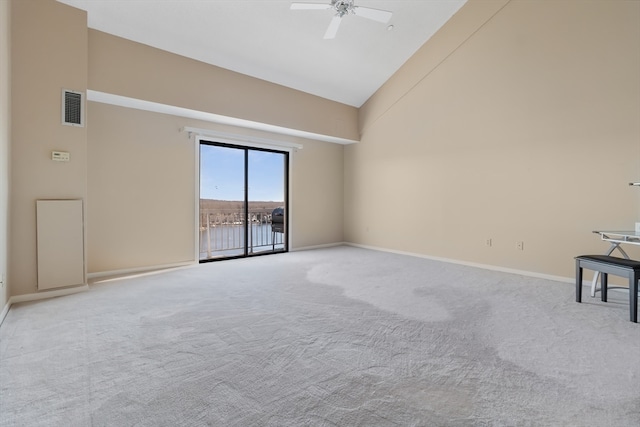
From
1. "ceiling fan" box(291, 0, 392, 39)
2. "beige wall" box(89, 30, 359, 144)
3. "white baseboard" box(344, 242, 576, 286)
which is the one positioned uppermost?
"ceiling fan" box(291, 0, 392, 39)

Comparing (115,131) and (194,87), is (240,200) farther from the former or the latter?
(115,131)

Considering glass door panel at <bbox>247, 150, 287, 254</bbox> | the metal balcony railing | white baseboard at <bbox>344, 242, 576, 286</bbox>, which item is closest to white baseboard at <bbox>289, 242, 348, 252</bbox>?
glass door panel at <bbox>247, 150, 287, 254</bbox>

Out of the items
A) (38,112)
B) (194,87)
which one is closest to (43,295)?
(38,112)

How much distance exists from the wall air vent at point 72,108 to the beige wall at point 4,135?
44 centimetres

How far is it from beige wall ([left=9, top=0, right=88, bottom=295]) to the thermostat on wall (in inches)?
1.8

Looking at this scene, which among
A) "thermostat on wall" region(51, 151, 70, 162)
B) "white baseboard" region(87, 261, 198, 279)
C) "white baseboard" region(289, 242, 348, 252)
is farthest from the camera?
"white baseboard" region(289, 242, 348, 252)

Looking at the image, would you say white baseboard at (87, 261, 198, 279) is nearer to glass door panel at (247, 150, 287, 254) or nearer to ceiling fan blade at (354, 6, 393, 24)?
glass door panel at (247, 150, 287, 254)

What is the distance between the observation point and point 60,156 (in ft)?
10.9

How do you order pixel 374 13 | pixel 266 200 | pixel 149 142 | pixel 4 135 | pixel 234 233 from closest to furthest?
pixel 4 135 < pixel 374 13 < pixel 149 142 < pixel 266 200 < pixel 234 233

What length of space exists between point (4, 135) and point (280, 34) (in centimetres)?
339

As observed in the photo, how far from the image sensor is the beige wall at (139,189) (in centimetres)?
411

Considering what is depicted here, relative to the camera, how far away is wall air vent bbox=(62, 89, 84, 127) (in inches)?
131

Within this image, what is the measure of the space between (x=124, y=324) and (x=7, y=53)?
2889 mm

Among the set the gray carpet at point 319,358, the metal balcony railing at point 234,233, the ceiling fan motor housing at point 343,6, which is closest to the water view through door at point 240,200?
the metal balcony railing at point 234,233
